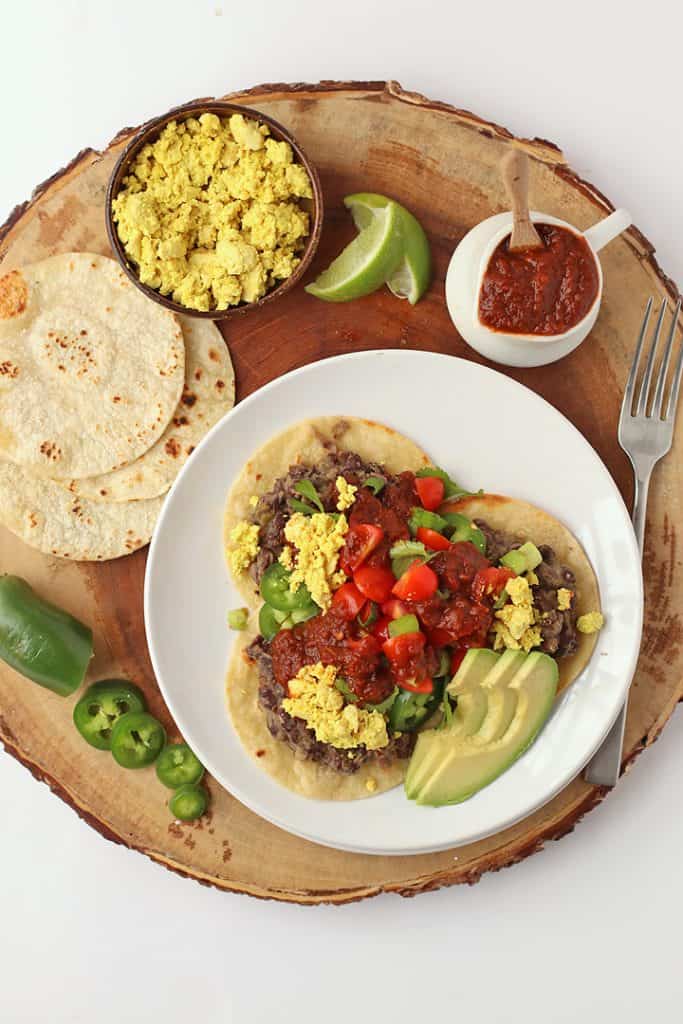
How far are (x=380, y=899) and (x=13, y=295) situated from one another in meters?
3.41

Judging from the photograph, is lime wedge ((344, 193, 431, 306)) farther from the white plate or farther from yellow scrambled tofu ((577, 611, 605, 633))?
yellow scrambled tofu ((577, 611, 605, 633))

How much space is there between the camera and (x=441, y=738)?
3.82 metres

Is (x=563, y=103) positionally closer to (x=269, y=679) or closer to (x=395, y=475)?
(x=395, y=475)

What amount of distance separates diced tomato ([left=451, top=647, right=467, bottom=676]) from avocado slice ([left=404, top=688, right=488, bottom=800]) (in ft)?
0.36

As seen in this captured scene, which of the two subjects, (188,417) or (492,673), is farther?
(188,417)

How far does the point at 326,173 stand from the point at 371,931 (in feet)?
12.2

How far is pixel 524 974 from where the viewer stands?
4.61 m

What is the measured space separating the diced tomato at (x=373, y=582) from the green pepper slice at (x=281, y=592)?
0.22m

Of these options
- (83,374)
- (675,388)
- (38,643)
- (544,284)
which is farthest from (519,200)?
(38,643)

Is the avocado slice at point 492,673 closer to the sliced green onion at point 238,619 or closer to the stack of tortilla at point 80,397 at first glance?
the sliced green onion at point 238,619

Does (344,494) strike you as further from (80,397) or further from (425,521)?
(80,397)

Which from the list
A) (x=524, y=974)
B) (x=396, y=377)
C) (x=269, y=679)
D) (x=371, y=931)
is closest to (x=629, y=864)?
(x=524, y=974)

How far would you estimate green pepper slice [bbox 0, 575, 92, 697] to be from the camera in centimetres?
401

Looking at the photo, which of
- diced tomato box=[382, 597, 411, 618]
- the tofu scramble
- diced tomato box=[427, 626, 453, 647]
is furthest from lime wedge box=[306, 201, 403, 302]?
diced tomato box=[427, 626, 453, 647]
